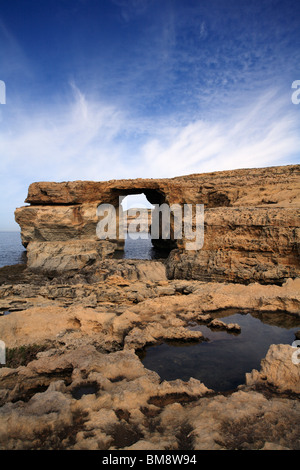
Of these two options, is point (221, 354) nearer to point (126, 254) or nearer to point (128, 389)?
point (128, 389)

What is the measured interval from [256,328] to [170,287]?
163 inches

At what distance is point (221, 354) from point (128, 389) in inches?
98.2

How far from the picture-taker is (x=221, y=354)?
5.48 metres

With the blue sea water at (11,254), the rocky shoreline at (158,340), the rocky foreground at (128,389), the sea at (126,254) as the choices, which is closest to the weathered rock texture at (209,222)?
the rocky shoreline at (158,340)

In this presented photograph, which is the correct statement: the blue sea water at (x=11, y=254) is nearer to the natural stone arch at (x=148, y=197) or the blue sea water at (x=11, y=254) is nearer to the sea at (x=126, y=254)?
the sea at (x=126, y=254)

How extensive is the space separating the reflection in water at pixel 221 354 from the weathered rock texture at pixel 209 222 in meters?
4.07

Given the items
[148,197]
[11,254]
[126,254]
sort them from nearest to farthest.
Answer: [148,197] < [126,254] < [11,254]

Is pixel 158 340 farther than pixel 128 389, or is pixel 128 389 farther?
pixel 158 340

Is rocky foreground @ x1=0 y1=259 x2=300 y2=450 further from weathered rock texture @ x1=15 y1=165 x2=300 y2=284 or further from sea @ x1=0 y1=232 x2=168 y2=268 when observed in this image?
sea @ x1=0 y1=232 x2=168 y2=268

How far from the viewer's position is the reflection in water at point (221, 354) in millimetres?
4704

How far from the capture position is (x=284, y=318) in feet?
23.9

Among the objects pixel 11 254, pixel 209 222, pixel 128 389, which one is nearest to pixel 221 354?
pixel 128 389

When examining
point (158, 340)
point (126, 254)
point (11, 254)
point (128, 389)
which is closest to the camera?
point (128, 389)

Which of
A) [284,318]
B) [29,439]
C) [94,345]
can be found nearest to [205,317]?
[284,318]
